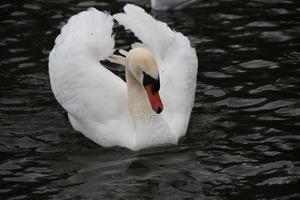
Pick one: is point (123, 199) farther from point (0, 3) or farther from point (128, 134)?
point (0, 3)

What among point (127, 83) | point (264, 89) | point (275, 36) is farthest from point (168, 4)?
point (127, 83)

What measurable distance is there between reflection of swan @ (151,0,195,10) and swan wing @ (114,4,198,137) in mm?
4024

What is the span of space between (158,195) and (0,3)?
7.67 metres

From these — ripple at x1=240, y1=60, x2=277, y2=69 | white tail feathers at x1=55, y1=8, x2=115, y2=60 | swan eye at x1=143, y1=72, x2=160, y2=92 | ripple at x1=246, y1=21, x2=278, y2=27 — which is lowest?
ripple at x1=240, y1=60, x2=277, y2=69

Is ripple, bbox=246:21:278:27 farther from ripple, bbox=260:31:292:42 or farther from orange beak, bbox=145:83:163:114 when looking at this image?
orange beak, bbox=145:83:163:114

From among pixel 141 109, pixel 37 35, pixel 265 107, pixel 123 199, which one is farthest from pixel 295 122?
pixel 37 35

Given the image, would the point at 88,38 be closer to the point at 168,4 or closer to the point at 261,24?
the point at 261,24

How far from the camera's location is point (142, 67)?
31.6ft

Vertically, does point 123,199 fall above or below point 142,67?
below

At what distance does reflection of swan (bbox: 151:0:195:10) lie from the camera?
1500cm

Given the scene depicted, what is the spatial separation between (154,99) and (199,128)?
1.06m

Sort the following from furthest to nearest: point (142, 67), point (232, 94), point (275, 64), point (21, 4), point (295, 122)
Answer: point (21, 4) → point (275, 64) → point (232, 94) → point (295, 122) → point (142, 67)

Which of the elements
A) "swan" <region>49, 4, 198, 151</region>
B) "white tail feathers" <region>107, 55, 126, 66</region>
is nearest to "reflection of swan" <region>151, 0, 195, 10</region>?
"swan" <region>49, 4, 198, 151</region>

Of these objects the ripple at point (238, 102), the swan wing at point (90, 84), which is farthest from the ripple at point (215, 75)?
→ the swan wing at point (90, 84)
